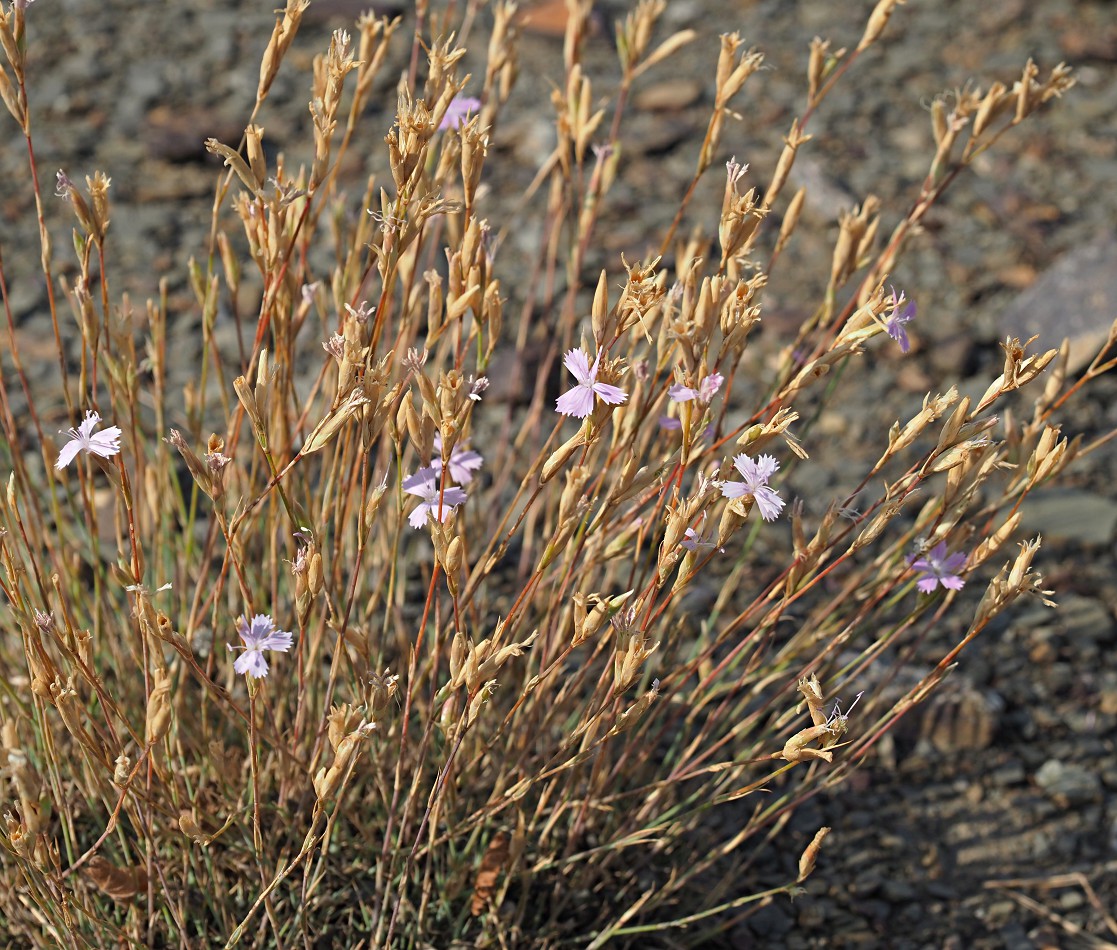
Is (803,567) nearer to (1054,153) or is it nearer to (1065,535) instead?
(1065,535)

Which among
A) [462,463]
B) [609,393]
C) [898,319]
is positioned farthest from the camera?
[462,463]

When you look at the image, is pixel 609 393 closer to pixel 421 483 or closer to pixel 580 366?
pixel 580 366

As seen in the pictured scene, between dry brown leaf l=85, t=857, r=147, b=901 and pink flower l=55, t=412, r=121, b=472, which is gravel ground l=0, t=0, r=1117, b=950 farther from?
pink flower l=55, t=412, r=121, b=472

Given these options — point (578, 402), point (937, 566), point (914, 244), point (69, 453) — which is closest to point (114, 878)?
point (69, 453)

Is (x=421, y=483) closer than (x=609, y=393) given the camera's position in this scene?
No

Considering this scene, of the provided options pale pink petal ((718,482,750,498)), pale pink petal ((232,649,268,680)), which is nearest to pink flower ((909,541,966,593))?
pale pink petal ((718,482,750,498))

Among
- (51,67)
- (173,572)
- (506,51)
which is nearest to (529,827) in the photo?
→ (173,572)

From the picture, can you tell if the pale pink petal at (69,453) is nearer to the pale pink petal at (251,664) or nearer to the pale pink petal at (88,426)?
the pale pink petal at (88,426)
